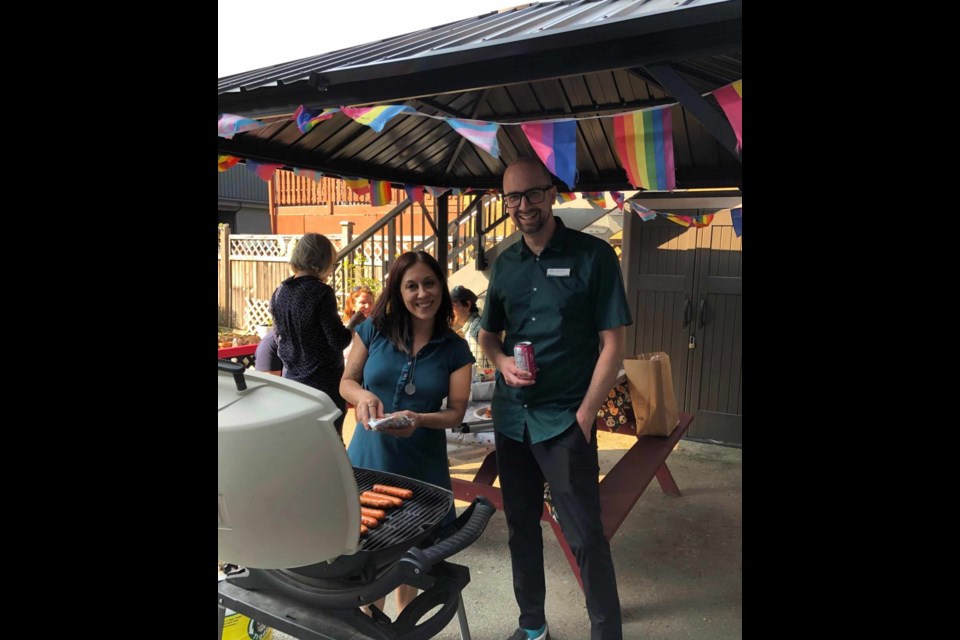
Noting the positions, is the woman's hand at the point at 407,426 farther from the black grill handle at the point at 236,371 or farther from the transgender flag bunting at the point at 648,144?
the transgender flag bunting at the point at 648,144

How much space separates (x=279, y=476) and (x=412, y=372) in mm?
1135

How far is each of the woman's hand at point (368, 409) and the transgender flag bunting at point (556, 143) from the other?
1.20m

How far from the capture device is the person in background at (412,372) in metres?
2.34

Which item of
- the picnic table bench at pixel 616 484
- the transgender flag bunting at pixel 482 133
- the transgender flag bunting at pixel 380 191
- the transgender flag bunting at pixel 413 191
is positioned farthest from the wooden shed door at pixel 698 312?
the transgender flag bunting at pixel 482 133

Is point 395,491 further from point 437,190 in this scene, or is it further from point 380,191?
point 437,190

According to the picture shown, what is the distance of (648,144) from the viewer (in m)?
2.74

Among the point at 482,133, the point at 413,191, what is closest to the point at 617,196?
the point at 413,191

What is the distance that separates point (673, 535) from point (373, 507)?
2822 mm

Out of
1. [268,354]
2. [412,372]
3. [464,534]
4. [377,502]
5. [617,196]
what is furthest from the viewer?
[617,196]

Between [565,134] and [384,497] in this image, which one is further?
[565,134]

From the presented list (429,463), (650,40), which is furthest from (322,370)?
(650,40)

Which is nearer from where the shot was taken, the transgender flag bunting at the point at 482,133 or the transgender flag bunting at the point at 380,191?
the transgender flag bunting at the point at 482,133

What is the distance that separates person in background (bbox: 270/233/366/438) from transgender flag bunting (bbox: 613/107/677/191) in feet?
5.54

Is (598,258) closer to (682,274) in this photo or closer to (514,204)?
(514,204)
